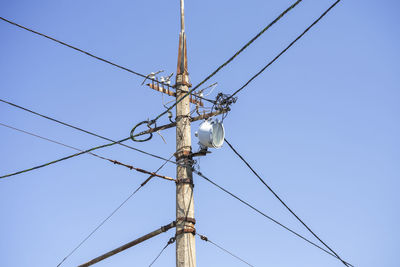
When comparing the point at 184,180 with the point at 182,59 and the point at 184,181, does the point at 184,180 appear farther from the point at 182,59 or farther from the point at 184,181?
the point at 182,59

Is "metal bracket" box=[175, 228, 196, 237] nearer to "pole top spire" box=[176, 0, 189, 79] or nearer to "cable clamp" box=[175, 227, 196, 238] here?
"cable clamp" box=[175, 227, 196, 238]

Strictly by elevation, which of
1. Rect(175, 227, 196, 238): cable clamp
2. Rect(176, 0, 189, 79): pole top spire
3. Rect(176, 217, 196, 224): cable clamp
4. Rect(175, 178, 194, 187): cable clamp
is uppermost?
Rect(176, 0, 189, 79): pole top spire

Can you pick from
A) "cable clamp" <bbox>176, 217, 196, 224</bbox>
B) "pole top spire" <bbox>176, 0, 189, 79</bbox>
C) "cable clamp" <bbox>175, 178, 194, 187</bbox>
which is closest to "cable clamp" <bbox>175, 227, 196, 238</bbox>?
"cable clamp" <bbox>176, 217, 196, 224</bbox>

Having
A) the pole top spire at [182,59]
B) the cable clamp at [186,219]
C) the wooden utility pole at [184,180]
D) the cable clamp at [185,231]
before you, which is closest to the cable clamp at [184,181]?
the wooden utility pole at [184,180]

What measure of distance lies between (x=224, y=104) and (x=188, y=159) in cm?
125

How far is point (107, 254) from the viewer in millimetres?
8961

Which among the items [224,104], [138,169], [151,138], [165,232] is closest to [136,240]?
[165,232]

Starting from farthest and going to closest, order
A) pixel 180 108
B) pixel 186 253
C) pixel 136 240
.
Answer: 1. pixel 180 108
2. pixel 136 240
3. pixel 186 253

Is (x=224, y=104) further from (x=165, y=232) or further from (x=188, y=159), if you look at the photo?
(x=165, y=232)

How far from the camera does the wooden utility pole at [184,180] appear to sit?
8133mm

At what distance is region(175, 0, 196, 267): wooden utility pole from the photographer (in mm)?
Result: 8133

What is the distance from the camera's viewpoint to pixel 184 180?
869cm

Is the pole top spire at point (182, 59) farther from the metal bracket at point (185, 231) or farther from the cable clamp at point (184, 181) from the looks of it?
the metal bracket at point (185, 231)

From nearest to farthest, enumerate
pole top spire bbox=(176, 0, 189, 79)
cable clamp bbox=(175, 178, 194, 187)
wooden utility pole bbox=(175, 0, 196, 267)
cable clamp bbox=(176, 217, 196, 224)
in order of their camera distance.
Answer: wooden utility pole bbox=(175, 0, 196, 267) < cable clamp bbox=(176, 217, 196, 224) < cable clamp bbox=(175, 178, 194, 187) < pole top spire bbox=(176, 0, 189, 79)
